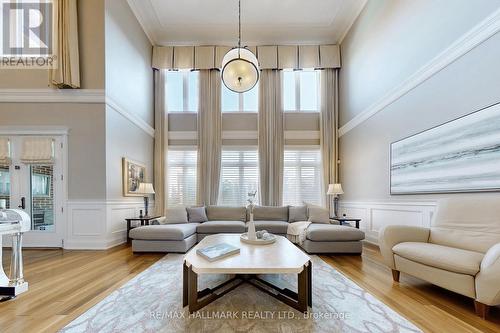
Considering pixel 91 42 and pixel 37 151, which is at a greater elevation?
pixel 91 42

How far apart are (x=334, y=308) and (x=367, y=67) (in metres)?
5.17

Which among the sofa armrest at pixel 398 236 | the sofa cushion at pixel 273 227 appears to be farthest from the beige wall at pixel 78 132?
the sofa armrest at pixel 398 236

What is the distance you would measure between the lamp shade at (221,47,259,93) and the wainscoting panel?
3.19 meters

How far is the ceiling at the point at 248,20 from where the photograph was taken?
6.12 meters

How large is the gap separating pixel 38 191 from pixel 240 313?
4851 millimetres

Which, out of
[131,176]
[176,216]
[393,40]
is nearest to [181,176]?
[131,176]

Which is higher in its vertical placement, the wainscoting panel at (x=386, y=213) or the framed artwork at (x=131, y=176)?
the framed artwork at (x=131, y=176)

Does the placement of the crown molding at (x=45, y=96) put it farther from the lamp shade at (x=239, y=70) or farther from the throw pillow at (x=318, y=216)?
the throw pillow at (x=318, y=216)

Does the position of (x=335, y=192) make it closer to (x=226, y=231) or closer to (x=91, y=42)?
(x=226, y=231)

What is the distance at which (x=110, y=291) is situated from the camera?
2.79m

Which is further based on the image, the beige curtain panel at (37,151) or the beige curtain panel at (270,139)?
the beige curtain panel at (270,139)

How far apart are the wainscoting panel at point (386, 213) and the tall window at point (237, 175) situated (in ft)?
8.49

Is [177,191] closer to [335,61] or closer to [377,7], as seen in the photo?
[335,61]

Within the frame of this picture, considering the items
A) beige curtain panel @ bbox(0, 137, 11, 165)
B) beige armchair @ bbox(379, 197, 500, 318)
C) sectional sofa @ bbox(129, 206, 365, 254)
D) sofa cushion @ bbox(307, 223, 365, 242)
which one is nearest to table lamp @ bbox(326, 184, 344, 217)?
sectional sofa @ bbox(129, 206, 365, 254)
